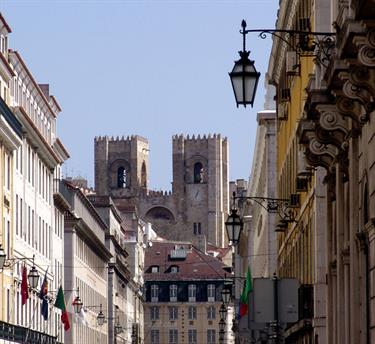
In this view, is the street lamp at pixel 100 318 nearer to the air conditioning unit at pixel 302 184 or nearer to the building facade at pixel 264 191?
the building facade at pixel 264 191

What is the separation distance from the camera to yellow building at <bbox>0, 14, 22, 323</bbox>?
7694 cm

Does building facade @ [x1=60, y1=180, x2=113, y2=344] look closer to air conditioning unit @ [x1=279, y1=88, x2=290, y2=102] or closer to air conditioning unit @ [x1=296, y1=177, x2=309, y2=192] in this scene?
air conditioning unit @ [x1=279, y1=88, x2=290, y2=102]

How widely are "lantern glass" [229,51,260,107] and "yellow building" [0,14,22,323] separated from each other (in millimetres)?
53155

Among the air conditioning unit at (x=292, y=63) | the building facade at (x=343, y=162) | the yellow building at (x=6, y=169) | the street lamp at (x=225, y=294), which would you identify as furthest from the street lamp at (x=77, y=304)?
the building facade at (x=343, y=162)

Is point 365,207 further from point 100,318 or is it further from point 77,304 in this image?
point 100,318

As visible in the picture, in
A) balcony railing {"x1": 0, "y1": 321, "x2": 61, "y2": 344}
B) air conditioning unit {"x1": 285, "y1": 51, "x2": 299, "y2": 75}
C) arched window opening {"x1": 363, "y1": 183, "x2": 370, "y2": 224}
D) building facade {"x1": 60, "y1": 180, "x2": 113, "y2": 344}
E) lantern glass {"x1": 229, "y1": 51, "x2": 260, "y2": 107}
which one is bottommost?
arched window opening {"x1": 363, "y1": 183, "x2": 370, "y2": 224}

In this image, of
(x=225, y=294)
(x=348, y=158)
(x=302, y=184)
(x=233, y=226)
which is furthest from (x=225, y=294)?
(x=348, y=158)

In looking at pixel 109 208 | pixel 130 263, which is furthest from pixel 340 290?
pixel 130 263

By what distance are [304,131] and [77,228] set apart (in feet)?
304

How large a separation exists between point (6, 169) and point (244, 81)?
2276 inches

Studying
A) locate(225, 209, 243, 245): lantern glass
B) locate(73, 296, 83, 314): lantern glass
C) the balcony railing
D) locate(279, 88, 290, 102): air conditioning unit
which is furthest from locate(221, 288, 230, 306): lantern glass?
locate(225, 209, 243, 245): lantern glass

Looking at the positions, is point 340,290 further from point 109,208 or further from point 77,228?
point 109,208

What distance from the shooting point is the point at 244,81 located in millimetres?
22391

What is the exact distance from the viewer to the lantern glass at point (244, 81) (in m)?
22.3
